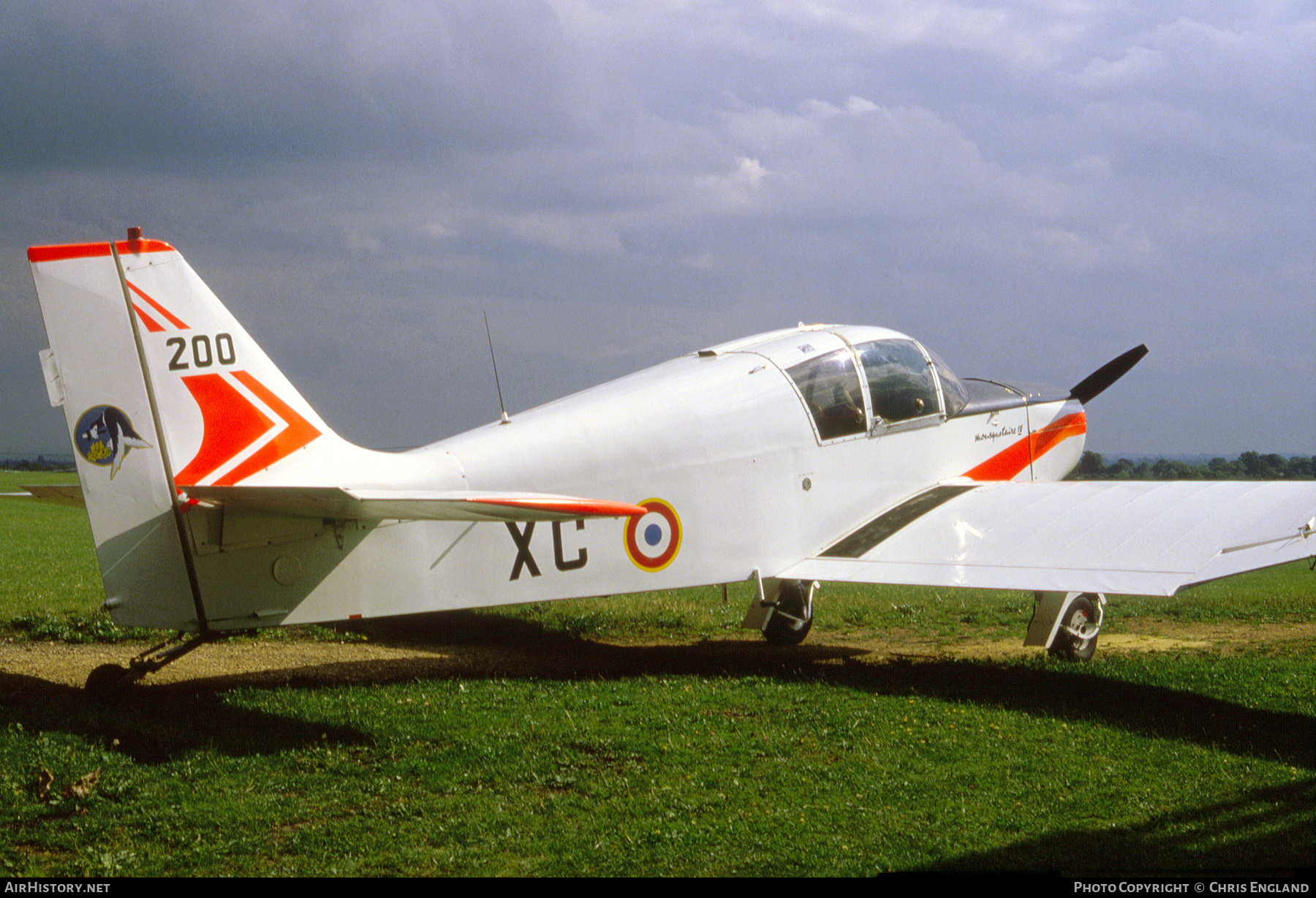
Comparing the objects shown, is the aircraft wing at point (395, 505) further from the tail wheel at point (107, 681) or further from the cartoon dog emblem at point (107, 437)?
the tail wheel at point (107, 681)

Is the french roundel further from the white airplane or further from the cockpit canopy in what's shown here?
the cockpit canopy

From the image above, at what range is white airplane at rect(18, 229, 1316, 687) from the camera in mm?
6551

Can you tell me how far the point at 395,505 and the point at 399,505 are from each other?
0.10 feet

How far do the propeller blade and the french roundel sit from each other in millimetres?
6490

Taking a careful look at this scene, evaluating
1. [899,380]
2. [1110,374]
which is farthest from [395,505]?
[1110,374]

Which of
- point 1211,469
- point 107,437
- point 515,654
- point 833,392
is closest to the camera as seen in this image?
point 107,437

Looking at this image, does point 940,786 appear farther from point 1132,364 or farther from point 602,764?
point 1132,364

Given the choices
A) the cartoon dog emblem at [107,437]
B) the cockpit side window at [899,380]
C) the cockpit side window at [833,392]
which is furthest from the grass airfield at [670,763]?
the cockpit side window at [899,380]

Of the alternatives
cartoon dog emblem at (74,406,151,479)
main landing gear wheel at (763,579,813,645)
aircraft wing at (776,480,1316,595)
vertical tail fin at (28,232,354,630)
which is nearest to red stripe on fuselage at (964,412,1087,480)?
aircraft wing at (776,480,1316,595)

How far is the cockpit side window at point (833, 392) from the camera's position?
30.5ft

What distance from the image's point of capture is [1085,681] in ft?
26.5

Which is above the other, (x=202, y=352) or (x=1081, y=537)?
(x=202, y=352)

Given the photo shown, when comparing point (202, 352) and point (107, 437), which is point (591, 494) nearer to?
point (202, 352)

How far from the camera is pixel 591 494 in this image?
Answer: 7.88m
